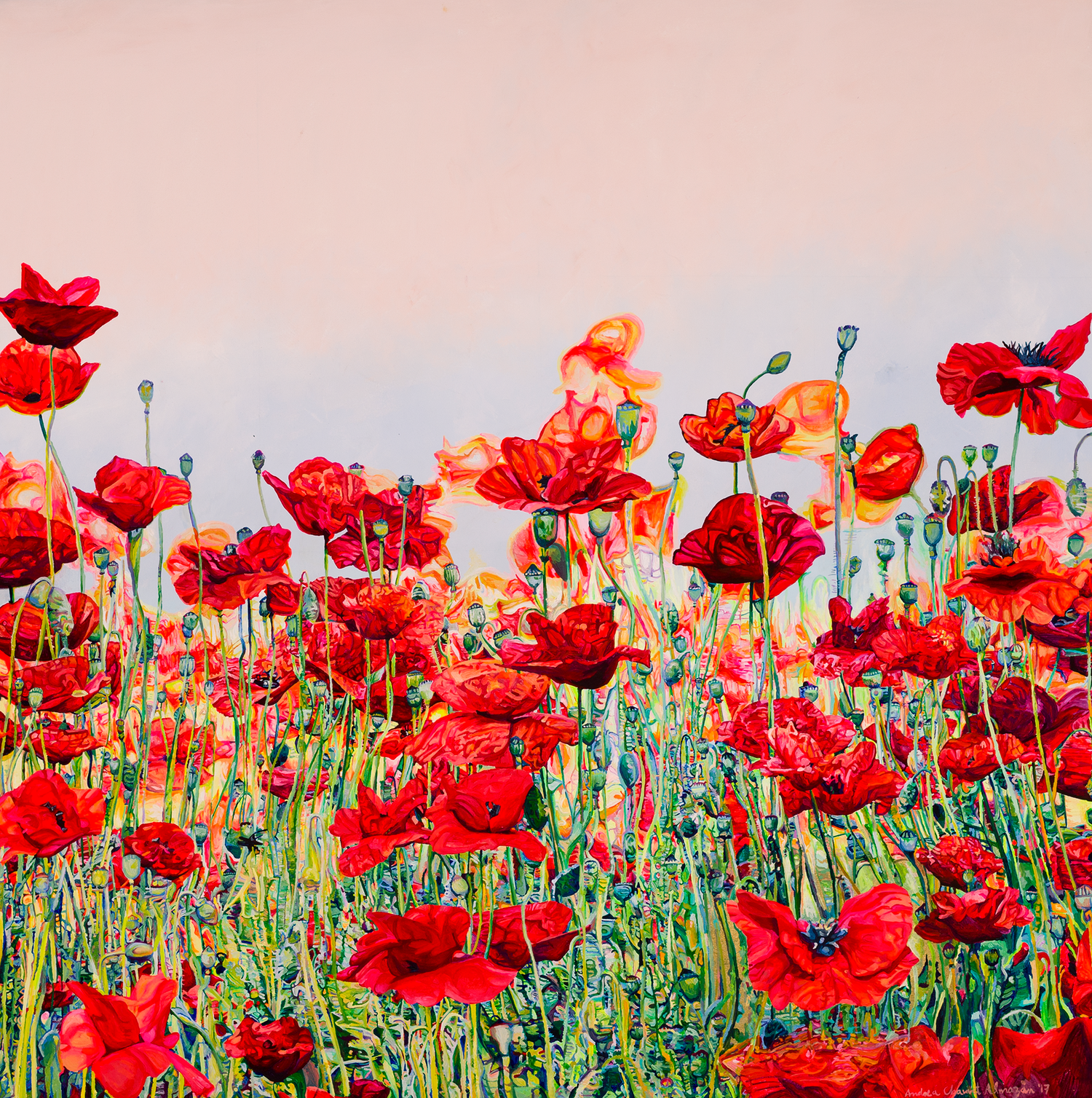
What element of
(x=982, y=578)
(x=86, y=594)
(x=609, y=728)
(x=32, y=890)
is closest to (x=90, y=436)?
(x=86, y=594)

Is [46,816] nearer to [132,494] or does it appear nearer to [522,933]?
[132,494]

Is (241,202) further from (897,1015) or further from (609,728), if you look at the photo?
(897,1015)

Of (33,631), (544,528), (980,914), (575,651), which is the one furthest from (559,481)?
(33,631)

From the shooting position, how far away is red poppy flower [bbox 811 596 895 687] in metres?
0.88

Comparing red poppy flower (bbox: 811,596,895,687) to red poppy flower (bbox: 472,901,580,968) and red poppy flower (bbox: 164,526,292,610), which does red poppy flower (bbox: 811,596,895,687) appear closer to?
red poppy flower (bbox: 472,901,580,968)

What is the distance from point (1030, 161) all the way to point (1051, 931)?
83 cm

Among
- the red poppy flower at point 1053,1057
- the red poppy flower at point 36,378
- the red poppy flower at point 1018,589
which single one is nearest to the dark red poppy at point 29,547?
the red poppy flower at point 36,378

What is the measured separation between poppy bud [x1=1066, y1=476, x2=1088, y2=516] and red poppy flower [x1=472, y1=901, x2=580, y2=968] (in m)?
0.66

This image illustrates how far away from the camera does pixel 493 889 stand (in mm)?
881

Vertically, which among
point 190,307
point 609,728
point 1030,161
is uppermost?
point 1030,161

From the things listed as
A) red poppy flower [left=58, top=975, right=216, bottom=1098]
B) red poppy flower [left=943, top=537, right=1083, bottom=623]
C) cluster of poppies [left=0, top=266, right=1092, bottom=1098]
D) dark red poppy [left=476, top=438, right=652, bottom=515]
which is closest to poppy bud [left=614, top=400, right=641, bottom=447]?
cluster of poppies [left=0, top=266, right=1092, bottom=1098]

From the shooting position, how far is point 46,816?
0.84 metres

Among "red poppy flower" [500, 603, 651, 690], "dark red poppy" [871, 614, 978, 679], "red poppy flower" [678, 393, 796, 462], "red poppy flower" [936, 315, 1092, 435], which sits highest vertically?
"red poppy flower" [936, 315, 1092, 435]

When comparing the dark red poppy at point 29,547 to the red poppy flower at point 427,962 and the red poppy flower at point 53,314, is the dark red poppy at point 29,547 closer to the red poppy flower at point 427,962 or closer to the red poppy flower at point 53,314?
the red poppy flower at point 53,314
